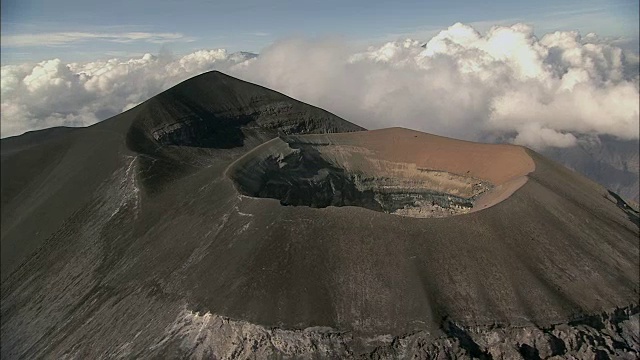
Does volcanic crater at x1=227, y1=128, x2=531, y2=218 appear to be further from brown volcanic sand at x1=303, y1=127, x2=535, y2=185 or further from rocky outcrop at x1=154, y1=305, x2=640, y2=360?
rocky outcrop at x1=154, y1=305, x2=640, y2=360

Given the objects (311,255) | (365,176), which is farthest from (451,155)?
(311,255)

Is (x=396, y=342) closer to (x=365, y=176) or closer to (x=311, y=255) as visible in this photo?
(x=311, y=255)

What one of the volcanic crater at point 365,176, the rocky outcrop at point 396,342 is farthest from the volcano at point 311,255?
the volcanic crater at point 365,176

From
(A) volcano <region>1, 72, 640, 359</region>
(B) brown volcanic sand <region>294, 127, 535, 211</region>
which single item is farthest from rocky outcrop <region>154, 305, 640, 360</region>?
(B) brown volcanic sand <region>294, 127, 535, 211</region>

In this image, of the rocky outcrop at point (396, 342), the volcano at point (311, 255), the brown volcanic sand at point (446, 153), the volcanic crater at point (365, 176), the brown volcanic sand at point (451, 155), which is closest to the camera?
the rocky outcrop at point (396, 342)

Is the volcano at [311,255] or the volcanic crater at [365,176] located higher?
the volcano at [311,255]

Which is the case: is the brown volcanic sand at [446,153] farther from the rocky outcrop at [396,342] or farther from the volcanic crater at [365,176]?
the rocky outcrop at [396,342]

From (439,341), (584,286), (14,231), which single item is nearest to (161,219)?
(14,231)

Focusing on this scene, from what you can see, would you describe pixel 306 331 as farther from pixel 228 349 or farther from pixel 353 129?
pixel 353 129
